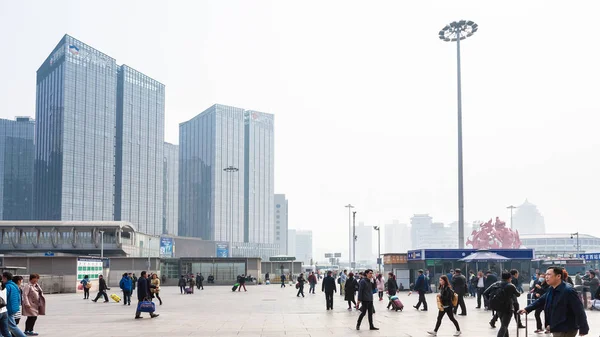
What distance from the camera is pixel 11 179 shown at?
196500 mm

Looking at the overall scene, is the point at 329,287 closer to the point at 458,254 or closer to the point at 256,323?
the point at 256,323

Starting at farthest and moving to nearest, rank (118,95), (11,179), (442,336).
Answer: (11,179) → (118,95) → (442,336)

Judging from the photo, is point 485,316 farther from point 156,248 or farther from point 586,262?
point 156,248

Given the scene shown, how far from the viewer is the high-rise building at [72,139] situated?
149125 millimetres

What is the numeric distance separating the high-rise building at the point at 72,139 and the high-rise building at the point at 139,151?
677 cm

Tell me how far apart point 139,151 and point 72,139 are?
27.3m

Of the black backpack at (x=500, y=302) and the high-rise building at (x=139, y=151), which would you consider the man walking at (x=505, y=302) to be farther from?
the high-rise building at (x=139, y=151)

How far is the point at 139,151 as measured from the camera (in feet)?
583

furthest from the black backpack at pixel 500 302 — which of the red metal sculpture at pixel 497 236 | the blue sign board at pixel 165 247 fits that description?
the red metal sculpture at pixel 497 236

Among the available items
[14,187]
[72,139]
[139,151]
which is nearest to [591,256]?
[72,139]

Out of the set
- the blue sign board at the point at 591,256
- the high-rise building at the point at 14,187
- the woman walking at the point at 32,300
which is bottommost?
the blue sign board at the point at 591,256

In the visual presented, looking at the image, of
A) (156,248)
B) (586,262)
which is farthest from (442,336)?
(156,248)

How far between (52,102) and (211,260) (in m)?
105

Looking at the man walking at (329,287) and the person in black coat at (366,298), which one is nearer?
the person in black coat at (366,298)
